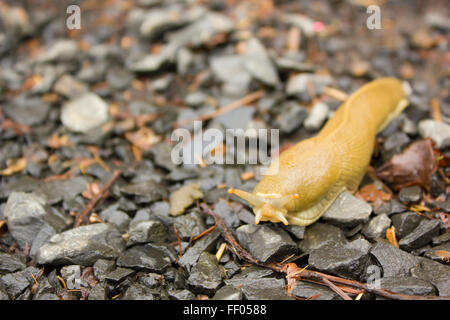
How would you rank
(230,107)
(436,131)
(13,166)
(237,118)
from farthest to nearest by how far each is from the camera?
(230,107), (237,118), (13,166), (436,131)

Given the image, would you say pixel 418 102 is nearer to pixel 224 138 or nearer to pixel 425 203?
pixel 425 203

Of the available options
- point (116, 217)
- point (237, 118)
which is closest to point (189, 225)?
point (116, 217)

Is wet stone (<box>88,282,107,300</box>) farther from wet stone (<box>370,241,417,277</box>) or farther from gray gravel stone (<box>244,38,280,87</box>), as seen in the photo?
gray gravel stone (<box>244,38,280,87</box>)

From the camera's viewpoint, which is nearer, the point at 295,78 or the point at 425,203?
the point at 425,203

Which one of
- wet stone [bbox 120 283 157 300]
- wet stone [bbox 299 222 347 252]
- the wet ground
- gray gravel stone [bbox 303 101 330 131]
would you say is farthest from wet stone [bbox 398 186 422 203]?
wet stone [bbox 120 283 157 300]

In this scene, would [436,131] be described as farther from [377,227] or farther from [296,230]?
[296,230]
